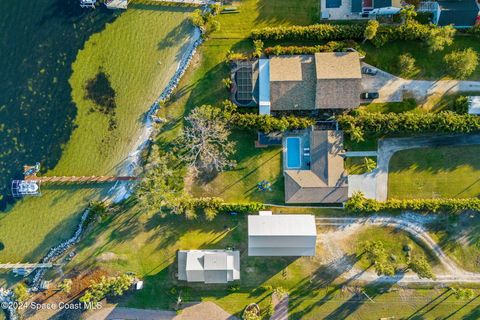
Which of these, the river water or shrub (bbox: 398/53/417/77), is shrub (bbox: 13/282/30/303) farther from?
shrub (bbox: 398/53/417/77)

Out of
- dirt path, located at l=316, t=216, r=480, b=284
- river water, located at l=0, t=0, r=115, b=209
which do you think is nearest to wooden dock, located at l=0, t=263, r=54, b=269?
river water, located at l=0, t=0, r=115, b=209

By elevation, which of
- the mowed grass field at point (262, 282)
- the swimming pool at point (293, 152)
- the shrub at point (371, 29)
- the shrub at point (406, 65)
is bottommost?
the mowed grass field at point (262, 282)

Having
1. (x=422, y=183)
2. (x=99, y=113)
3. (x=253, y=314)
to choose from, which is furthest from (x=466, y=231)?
(x=99, y=113)

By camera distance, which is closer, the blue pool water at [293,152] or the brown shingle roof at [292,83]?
the brown shingle roof at [292,83]

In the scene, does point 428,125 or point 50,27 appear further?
point 50,27

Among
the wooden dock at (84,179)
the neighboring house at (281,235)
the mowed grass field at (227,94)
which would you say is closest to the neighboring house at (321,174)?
the mowed grass field at (227,94)

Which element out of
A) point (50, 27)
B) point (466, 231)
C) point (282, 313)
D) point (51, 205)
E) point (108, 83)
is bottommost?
point (282, 313)

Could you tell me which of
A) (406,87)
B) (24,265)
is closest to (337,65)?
(406,87)

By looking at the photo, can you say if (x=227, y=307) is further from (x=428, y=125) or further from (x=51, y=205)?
(x=428, y=125)

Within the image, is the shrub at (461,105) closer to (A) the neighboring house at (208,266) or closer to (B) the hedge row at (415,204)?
(B) the hedge row at (415,204)
